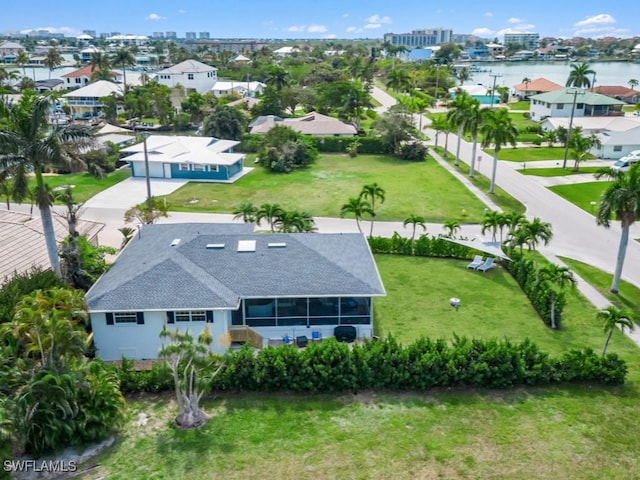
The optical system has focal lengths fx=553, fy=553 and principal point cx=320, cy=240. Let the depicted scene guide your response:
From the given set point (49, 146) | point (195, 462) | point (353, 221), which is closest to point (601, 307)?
point (353, 221)

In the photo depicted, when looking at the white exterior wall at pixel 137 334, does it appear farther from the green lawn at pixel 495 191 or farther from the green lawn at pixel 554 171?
the green lawn at pixel 554 171

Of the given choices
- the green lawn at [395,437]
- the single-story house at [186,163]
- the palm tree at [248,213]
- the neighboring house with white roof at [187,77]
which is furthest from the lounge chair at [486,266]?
the neighboring house with white roof at [187,77]

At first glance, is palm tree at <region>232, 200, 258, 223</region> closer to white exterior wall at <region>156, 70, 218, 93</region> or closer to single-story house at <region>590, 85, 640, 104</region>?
white exterior wall at <region>156, 70, 218, 93</region>

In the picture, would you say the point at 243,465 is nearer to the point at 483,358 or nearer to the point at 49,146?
the point at 483,358

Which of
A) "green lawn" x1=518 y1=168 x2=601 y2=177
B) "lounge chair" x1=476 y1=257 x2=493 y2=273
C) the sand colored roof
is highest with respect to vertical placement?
the sand colored roof

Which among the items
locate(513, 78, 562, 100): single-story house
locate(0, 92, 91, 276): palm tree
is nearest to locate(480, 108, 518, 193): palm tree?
locate(0, 92, 91, 276): palm tree
